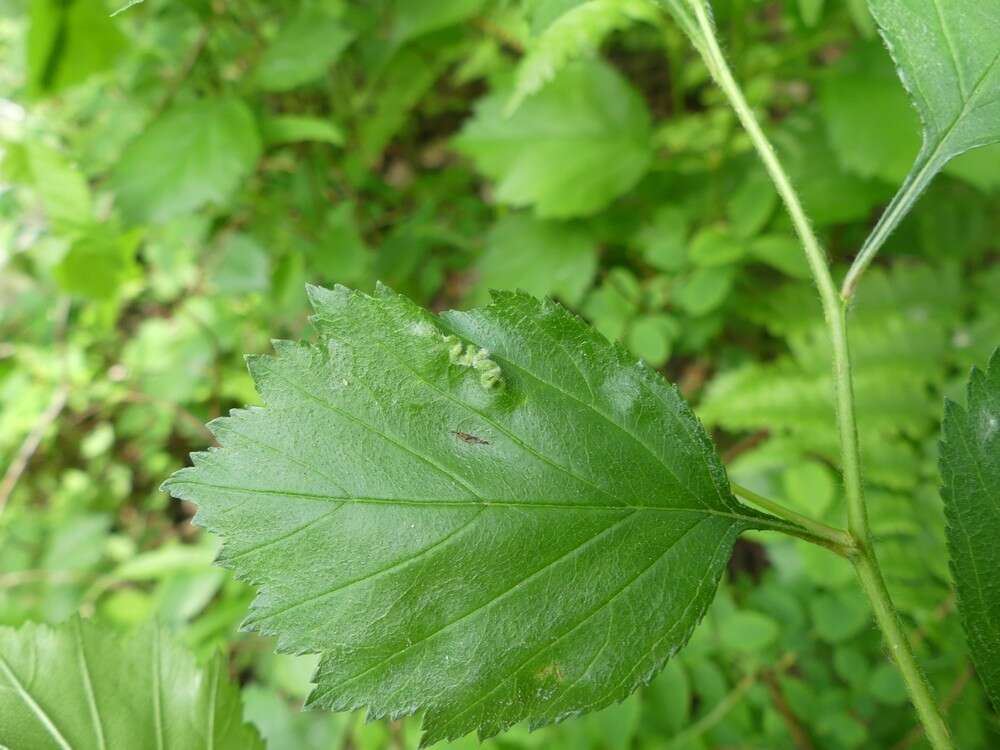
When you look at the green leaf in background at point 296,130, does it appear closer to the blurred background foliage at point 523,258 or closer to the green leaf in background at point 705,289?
the blurred background foliage at point 523,258

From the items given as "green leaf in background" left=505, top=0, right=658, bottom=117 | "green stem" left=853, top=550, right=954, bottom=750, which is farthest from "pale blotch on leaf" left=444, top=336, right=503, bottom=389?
"green leaf in background" left=505, top=0, right=658, bottom=117

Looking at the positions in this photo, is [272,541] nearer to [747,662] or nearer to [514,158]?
[747,662]

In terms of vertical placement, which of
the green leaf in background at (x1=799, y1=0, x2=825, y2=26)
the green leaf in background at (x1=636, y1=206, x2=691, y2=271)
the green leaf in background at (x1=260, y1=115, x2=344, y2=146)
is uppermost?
the green leaf in background at (x1=799, y1=0, x2=825, y2=26)

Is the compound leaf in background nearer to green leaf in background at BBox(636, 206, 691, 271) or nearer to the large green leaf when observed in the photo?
the large green leaf

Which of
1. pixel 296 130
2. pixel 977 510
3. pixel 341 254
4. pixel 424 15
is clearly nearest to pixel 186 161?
pixel 296 130

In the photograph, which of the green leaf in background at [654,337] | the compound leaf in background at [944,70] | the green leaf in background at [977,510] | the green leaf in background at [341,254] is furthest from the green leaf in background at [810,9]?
the green leaf in background at [341,254]

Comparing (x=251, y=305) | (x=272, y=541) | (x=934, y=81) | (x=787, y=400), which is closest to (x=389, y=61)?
(x=251, y=305)
